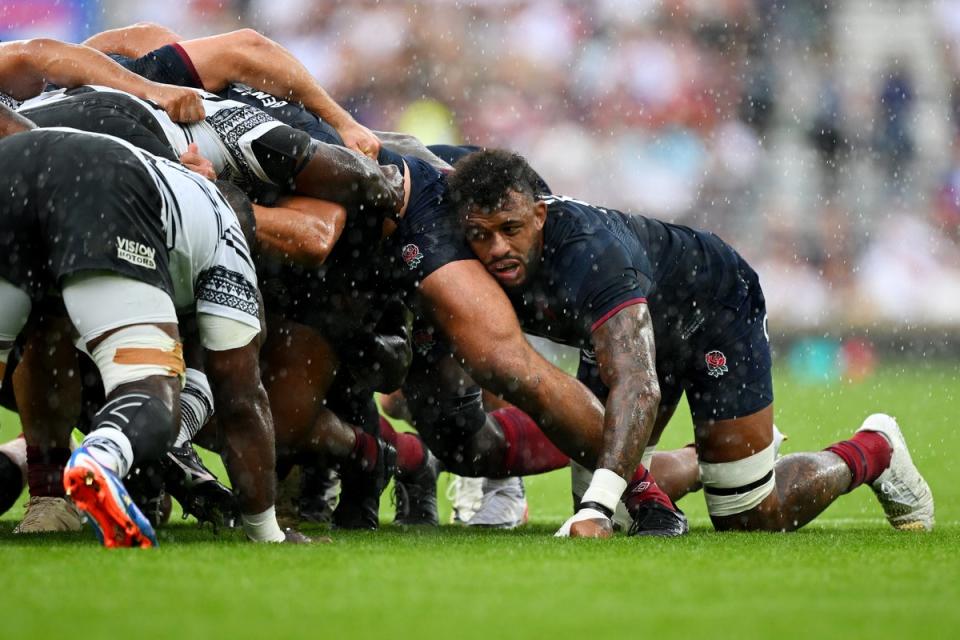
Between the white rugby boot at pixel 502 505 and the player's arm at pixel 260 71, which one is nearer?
the player's arm at pixel 260 71

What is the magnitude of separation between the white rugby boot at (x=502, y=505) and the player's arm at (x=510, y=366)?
110cm

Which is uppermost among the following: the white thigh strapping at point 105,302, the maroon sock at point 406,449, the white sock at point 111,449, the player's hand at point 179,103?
the player's hand at point 179,103

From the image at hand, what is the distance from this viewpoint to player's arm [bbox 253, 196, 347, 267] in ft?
15.3

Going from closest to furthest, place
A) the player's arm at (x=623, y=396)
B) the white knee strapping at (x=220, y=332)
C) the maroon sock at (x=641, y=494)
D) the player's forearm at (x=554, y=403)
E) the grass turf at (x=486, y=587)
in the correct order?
the grass turf at (x=486, y=587) → the white knee strapping at (x=220, y=332) → the player's arm at (x=623, y=396) → the player's forearm at (x=554, y=403) → the maroon sock at (x=641, y=494)

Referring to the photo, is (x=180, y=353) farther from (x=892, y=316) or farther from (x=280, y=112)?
(x=892, y=316)

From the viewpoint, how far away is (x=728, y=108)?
14.6m

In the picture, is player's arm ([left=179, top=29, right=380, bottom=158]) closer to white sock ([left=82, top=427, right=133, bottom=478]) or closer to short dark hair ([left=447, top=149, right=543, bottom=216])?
short dark hair ([left=447, top=149, right=543, bottom=216])

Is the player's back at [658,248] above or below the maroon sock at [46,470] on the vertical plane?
above

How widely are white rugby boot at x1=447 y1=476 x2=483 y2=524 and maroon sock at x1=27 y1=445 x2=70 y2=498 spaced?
176 cm

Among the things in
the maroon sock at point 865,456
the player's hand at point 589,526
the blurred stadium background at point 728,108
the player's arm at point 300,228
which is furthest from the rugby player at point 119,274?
the blurred stadium background at point 728,108

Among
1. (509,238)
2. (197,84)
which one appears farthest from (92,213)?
(197,84)

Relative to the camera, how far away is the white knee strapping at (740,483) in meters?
5.24

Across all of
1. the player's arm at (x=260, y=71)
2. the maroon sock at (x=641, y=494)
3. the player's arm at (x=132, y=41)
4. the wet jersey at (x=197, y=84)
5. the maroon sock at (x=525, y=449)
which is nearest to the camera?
the maroon sock at (x=641, y=494)

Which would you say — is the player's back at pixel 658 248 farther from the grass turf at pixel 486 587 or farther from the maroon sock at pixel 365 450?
the maroon sock at pixel 365 450
